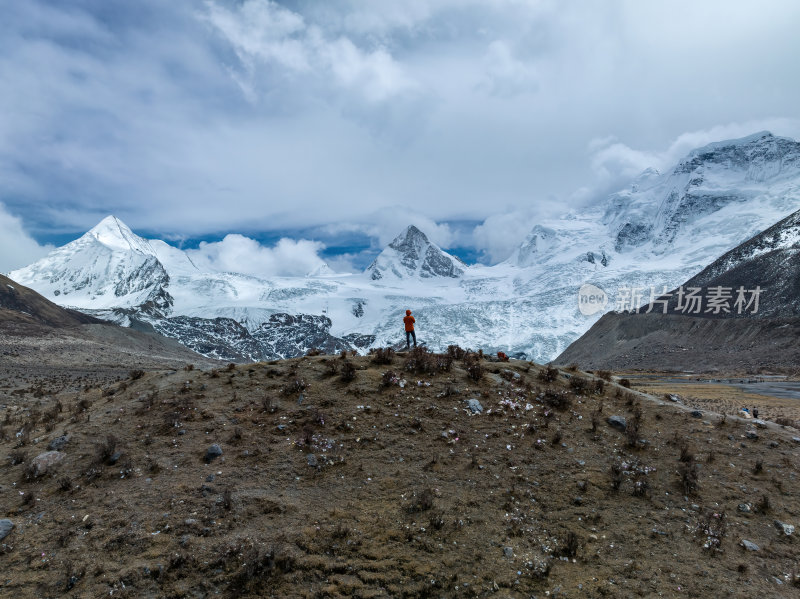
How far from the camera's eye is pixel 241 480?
10133 mm

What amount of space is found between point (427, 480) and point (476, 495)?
3.84 ft

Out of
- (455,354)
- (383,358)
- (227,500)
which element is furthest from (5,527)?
(455,354)

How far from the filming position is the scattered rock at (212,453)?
11.0m

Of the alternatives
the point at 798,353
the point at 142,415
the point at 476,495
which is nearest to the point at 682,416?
the point at 476,495

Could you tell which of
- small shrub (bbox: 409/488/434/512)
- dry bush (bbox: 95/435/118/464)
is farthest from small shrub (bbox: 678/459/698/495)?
dry bush (bbox: 95/435/118/464)

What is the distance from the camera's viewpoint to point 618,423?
1305cm

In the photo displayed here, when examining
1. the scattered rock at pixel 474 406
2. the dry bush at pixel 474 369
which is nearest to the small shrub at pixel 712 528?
the scattered rock at pixel 474 406

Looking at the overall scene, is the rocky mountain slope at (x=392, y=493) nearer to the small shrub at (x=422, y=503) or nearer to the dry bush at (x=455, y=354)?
the small shrub at (x=422, y=503)

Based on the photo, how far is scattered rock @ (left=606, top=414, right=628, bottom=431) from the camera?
1298cm

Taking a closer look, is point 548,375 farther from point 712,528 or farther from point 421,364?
point 712,528

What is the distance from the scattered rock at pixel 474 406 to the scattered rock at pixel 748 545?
6.40 m

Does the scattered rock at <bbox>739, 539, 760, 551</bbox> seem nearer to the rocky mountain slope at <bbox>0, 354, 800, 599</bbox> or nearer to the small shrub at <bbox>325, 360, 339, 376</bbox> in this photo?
the rocky mountain slope at <bbox>0, 354, 800, 599</bbox>

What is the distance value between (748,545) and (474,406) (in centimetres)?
672

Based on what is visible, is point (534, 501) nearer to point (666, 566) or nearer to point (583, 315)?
point (666, 566)
